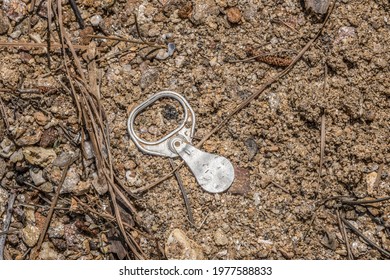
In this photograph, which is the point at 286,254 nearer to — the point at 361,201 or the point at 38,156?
the point at 361,201

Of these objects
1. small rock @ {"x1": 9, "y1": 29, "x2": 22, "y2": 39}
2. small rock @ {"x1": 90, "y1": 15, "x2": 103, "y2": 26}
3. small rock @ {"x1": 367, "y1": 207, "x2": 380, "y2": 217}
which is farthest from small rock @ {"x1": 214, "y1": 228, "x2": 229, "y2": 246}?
small rock @ {"x1": 9, "y1": 29, "x2": 22, "y2": 39}

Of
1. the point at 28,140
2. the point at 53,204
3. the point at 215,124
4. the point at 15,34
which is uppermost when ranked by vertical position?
the point at 15,34

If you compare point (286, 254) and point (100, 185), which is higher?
point (100, 185)

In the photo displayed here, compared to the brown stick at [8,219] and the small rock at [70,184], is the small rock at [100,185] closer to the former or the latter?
the small rock at [70,184]

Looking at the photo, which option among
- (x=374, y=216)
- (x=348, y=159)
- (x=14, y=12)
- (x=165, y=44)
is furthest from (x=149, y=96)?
(x=374, y=216)

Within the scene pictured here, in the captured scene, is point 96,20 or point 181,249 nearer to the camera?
point 181,249

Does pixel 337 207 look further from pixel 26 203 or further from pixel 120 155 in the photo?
pixel 26 203

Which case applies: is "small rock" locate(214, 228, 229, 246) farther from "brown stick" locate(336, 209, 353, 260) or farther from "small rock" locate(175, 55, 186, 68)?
"small rock" locate(175, 55, 186, 68)

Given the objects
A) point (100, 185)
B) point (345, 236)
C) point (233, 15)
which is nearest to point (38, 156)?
point (100, 185)
